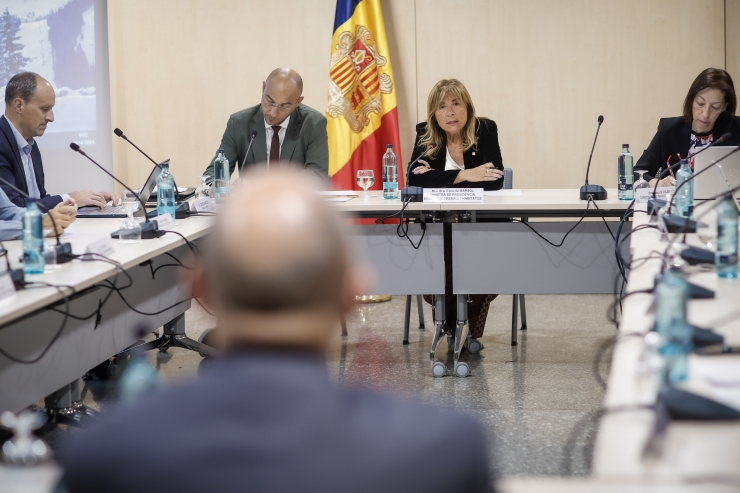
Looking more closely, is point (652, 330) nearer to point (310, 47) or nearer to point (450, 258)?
point (450, 258)

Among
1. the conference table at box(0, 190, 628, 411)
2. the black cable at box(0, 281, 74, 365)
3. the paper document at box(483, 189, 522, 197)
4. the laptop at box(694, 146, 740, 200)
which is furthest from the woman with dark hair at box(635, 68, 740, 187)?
the black cable at box(0, 281, 74, 365)

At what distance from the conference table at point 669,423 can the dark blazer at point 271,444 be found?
0.46m

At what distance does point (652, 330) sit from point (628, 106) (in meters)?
4.17

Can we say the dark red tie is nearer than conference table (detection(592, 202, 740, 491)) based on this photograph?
No

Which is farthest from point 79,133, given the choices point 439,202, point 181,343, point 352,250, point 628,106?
point 352,250

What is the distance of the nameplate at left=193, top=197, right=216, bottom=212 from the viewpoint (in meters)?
3.86

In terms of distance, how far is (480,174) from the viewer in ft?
13.2

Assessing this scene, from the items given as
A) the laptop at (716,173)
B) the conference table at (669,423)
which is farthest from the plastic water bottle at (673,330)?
the laptop at (716,173)

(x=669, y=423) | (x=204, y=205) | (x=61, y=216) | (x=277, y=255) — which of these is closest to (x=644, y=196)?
(x=204, y=205)

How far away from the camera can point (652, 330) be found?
67.0 inches

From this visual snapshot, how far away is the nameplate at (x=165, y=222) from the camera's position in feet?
10.7

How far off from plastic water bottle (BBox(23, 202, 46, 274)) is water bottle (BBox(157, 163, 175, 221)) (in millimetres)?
1142

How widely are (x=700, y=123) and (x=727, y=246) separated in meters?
1.97

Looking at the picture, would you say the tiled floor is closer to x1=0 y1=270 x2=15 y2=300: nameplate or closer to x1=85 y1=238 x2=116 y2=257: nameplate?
x1=85 y1=238 x2=116 y2=257: nameplate
